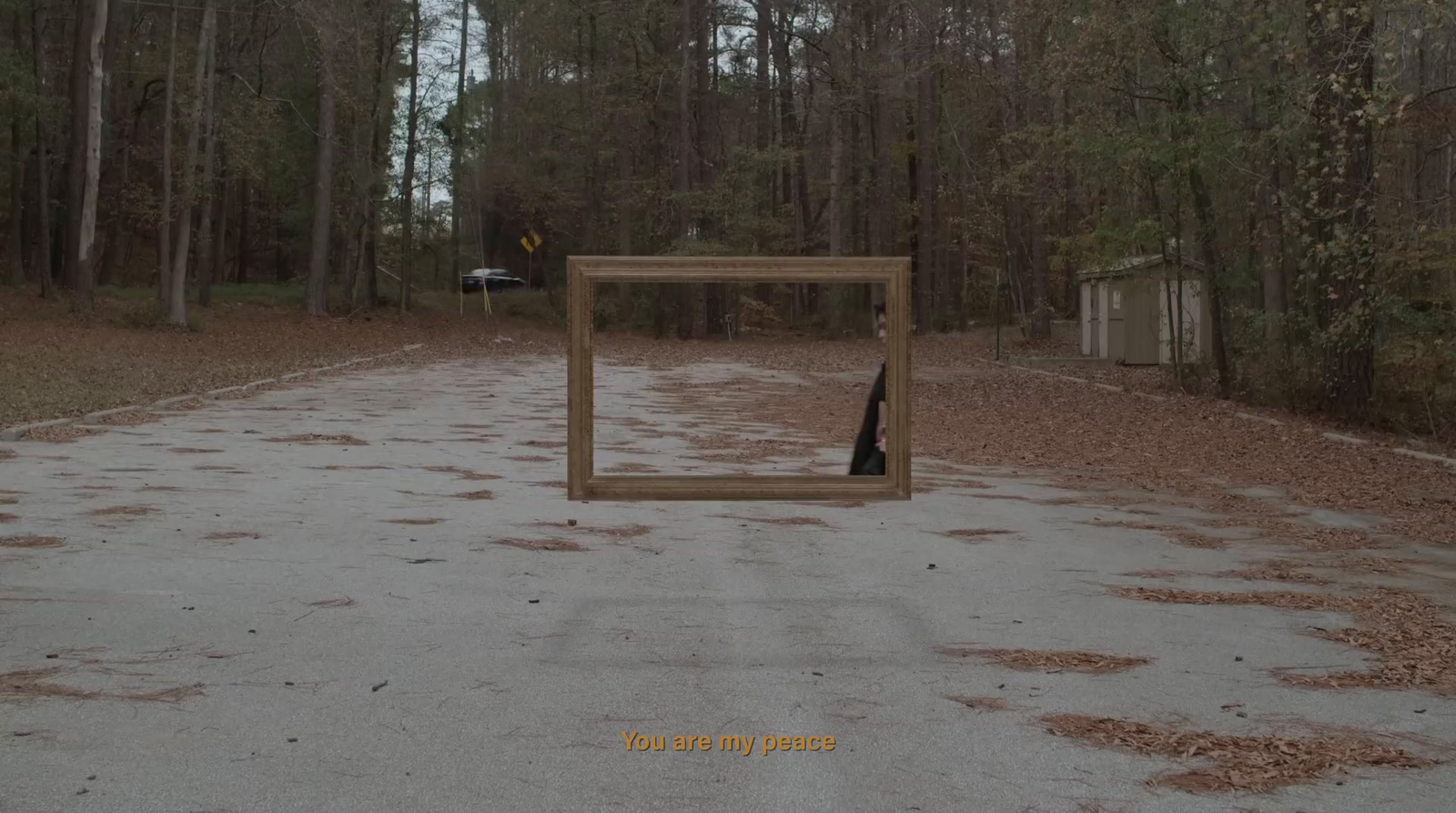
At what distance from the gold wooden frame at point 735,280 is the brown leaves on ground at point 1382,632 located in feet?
6.29

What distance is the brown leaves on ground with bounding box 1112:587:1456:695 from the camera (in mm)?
5688

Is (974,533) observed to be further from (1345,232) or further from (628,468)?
(1345,232)

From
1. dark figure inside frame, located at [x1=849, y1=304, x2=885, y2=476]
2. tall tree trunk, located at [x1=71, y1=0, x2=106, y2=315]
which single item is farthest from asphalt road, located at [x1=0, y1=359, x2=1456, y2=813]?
tall tree trunk, located at [x1=71, y1=0, x2=106, y2=315]

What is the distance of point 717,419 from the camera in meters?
18.5


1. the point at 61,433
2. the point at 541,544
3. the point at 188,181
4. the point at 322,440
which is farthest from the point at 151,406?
the point at 188,181

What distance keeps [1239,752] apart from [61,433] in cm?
1259

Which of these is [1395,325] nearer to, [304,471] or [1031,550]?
[1031,550]

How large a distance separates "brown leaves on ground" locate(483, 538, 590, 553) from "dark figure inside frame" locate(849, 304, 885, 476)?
323 centimetres

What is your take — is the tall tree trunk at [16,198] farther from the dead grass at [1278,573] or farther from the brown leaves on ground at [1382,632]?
the brown leaves on ground at [1382,632]

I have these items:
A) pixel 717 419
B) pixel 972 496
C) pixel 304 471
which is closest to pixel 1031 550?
pixel 972 496

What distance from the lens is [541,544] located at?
861 centimetres

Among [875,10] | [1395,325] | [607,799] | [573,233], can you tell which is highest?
[875,10]

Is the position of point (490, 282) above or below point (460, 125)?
below

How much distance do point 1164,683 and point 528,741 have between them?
8.19 ft
